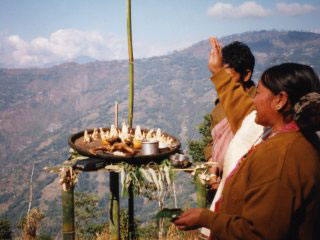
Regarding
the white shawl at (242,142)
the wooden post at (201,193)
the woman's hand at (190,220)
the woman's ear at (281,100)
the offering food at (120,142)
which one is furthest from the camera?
the wooden post at (201,193)

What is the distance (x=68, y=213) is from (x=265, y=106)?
2171 mm

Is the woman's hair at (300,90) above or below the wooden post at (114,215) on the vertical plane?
above

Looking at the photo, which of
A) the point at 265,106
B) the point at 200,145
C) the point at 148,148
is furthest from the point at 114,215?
the point at 200,145

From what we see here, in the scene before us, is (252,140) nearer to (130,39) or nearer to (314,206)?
(314,206)

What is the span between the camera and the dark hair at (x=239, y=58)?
119 inches

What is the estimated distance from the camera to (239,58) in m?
3.03

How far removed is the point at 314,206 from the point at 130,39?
145 inches

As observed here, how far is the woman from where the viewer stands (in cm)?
140

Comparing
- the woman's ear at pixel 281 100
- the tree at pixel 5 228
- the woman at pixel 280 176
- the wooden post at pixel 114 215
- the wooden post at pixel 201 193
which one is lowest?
the tree at pixel 5 228

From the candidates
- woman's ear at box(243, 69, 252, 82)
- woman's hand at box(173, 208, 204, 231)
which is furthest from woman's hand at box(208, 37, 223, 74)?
woman's hand at box(173, 208, 204, 231)

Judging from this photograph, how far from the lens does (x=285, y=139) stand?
59.4 inches

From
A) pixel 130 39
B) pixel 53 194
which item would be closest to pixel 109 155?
pixel 130 39

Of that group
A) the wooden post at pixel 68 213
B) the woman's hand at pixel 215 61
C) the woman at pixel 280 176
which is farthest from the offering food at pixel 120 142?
the woman at pixel 280 176

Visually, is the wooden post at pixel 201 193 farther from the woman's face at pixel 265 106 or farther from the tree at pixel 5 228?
the tree at pixel 5 228
